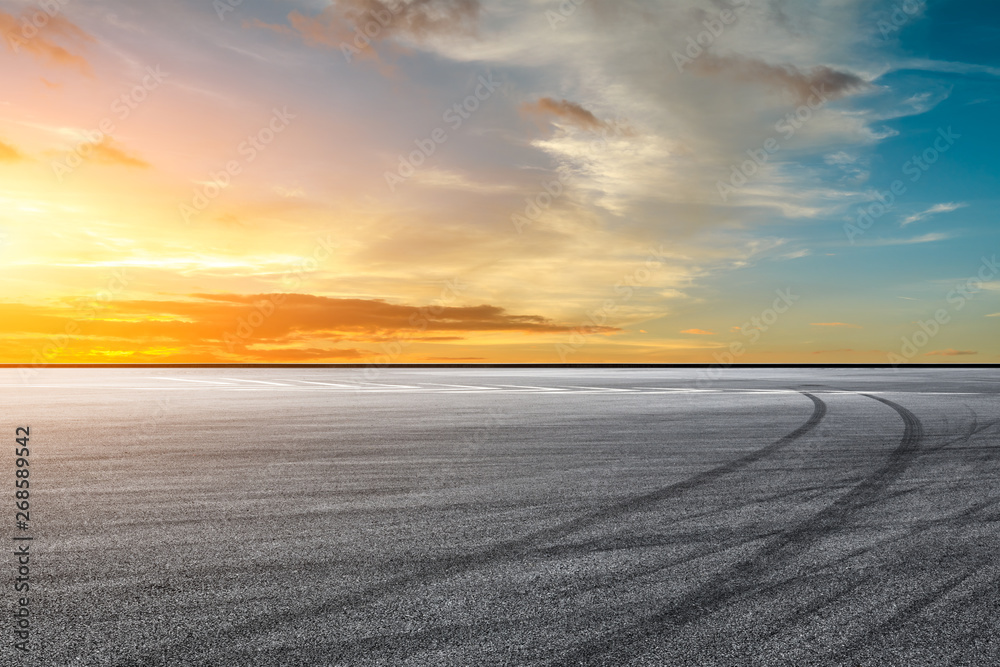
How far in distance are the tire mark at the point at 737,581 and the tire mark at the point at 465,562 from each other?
1391mm

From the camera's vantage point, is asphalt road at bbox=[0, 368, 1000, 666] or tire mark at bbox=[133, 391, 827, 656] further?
tire mark at bbox=[133, 391, 827, 656]

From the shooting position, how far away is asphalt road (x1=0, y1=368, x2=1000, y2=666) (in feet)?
12.8

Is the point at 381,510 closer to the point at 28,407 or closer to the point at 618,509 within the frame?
the point at 618,509

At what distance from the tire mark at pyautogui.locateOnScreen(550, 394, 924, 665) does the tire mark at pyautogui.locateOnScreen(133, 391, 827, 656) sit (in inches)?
54.8

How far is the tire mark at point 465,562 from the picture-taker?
415 centimetres

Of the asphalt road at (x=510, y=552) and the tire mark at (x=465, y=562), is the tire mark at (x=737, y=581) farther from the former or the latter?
the tire mark at (x=465, y=562)

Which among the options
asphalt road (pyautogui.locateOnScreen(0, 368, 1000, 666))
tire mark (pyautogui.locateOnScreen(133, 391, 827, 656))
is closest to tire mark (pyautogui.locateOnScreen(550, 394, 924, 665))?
asphalt road (pyautogui.locateOnScreen(0, 368, 1000, 666))

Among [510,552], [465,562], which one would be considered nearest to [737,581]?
[510,552]

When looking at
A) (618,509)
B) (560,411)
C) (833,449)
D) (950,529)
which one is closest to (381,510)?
(618,509)

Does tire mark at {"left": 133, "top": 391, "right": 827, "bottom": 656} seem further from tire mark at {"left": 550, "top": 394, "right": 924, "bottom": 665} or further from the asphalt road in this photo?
tire mark at {"left": 550, "top": 394, "right": 924, "bottom": 665}

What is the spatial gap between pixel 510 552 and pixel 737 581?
64.1 inches

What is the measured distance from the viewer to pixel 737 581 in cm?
486

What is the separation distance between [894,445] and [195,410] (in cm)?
1595

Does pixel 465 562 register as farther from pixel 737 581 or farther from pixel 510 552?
pixel 737 581
